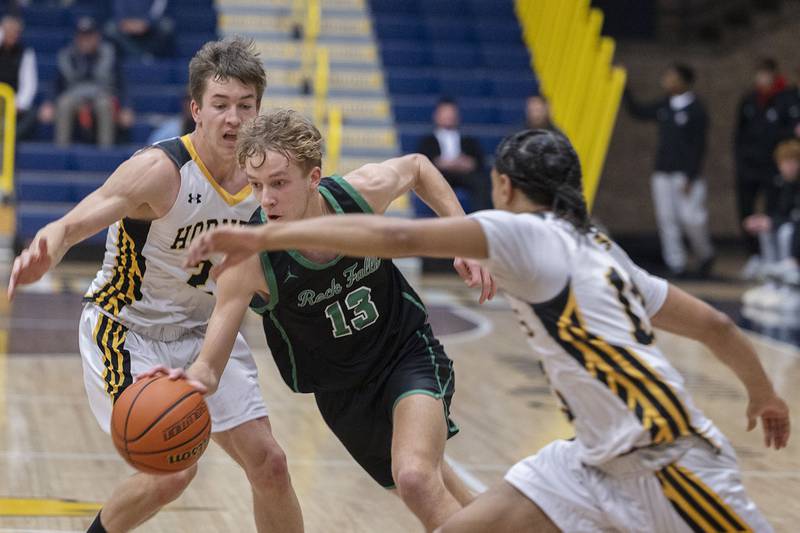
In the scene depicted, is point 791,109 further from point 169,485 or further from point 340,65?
point 169,485

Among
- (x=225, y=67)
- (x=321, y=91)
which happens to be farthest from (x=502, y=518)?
(x=321, y=91)

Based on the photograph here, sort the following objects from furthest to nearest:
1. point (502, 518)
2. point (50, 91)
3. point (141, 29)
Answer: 1. point (141, 29)
2. point (50, 91)
3. point (502, 518)

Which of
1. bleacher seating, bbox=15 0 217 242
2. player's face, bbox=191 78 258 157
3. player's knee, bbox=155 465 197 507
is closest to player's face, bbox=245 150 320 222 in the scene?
player's face, bbox=191 78 258 157

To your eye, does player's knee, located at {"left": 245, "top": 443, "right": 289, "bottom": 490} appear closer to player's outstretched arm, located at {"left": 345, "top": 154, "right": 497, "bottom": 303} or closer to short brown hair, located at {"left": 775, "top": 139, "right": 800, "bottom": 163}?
player's outstretched arm, located at {"left": 345, "top": 154, "right": 497, "bottom": 303}

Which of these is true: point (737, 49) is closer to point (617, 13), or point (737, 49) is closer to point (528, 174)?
point (617, 13)

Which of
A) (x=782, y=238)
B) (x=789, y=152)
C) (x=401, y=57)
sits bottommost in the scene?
(x=782, y=238)

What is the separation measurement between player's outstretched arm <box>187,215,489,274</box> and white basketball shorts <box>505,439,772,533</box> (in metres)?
0.64

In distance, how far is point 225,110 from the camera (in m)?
4.36

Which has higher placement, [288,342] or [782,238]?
[288,342]

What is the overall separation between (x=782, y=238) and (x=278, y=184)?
9342 millimetres

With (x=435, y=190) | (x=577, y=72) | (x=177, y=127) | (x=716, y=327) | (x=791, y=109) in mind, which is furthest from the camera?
(x=577, y=72)

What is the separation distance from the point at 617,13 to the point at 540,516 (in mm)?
15380

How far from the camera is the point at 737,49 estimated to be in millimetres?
17797

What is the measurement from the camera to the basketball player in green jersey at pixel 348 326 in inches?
153
